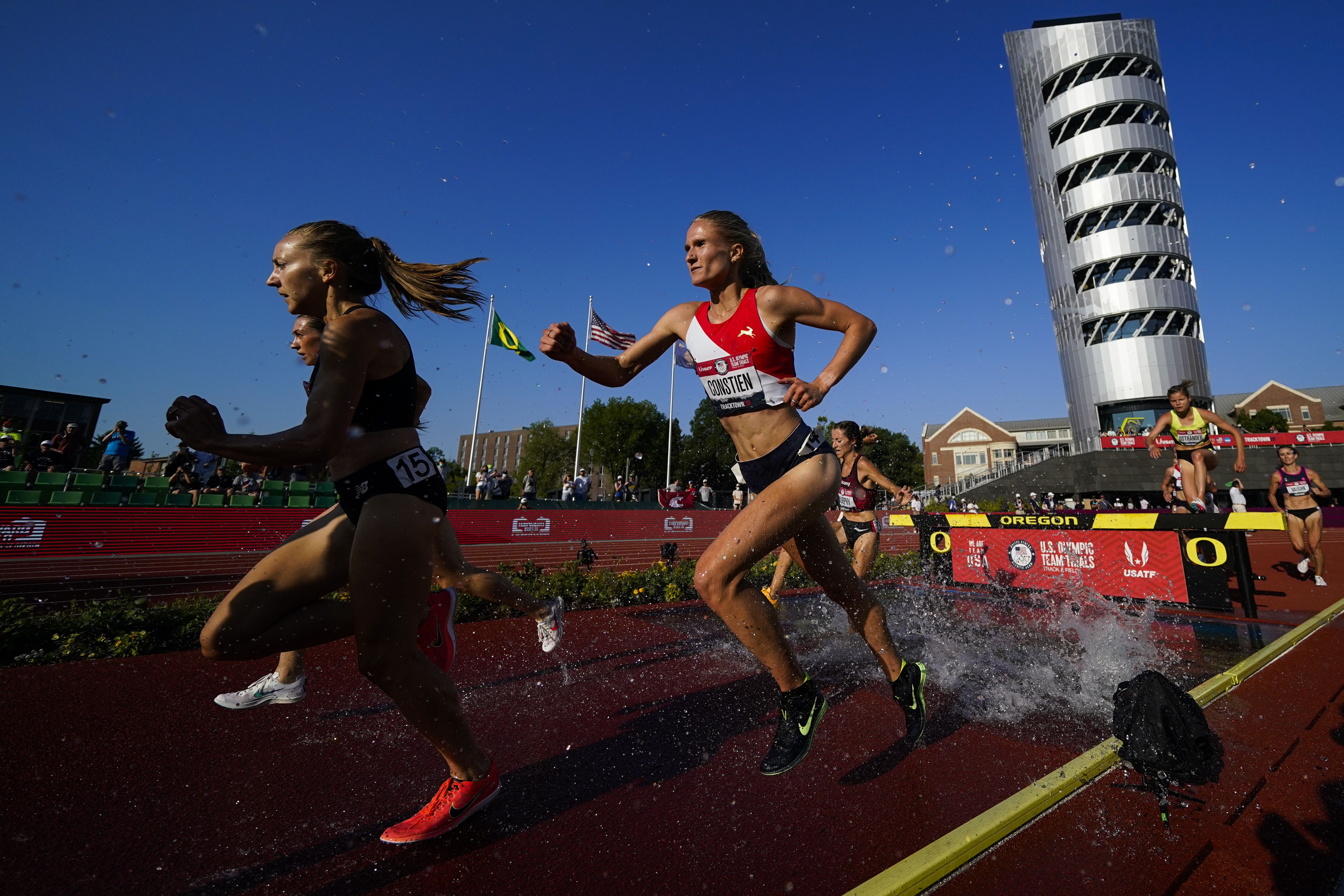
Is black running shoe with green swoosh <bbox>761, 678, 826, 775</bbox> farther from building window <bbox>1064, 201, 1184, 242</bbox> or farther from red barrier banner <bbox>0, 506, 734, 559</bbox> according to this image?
building window <bbox>1064, 201, 1184, 242</bbox>

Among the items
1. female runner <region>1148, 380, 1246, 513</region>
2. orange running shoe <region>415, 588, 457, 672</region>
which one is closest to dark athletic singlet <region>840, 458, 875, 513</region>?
female runner <region>1148, 380, 1246, 513</region>

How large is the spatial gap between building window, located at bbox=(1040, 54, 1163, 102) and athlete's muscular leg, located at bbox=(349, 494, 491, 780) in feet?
189

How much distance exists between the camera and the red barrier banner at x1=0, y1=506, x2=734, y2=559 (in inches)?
369

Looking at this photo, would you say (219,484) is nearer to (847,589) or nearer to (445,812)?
(445,812)

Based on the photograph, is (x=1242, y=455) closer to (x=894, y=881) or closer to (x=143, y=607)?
(x=894, y=881)

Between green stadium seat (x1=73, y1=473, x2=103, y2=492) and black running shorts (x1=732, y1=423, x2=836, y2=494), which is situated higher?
green stadium seat (x1=73, y1=473, x2=103, y2=492)

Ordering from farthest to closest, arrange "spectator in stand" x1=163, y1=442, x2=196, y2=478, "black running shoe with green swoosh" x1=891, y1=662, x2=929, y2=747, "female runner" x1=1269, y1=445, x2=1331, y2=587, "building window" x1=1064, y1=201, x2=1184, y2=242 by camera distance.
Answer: "building window" x1=1064, y1=201, x2=1184, y2=242, "female runner" x1=1269, y1=445, x2=1331, y2=587, "spectator in stand" x1=163, y1=442, x2=196, y2=478, "black running shoe with green swoosh" x1=891, y1=662, x2=929, y2=747

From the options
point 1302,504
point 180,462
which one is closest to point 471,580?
point 180,462

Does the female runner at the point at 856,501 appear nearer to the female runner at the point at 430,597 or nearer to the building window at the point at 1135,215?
the female runner at the point at 430,597

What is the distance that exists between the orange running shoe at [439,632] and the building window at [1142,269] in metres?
50.4

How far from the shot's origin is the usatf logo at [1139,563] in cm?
685

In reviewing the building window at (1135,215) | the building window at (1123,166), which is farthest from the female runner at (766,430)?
the building window at (1123,166)

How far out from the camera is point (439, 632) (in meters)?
2.60

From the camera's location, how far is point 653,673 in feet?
13.9
